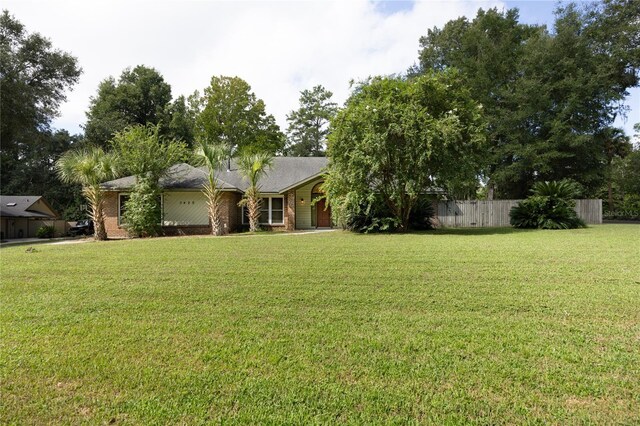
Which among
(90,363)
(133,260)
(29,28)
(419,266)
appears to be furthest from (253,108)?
(90,363)

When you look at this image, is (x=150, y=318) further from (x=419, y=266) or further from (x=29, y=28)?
(x=29, y=28)

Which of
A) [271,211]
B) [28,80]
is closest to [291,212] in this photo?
[271,211]

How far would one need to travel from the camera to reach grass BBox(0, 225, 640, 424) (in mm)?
2324

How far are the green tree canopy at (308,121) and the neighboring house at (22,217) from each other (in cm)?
2662

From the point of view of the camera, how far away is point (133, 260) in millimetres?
8195

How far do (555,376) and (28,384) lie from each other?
13.1 ft

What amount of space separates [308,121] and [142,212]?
1237 inches

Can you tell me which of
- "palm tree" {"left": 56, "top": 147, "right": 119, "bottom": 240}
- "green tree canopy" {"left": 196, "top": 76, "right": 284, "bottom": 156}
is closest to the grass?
"palm tree" {"left": 56, "top": 147, "right": 119, "bottom": 240}

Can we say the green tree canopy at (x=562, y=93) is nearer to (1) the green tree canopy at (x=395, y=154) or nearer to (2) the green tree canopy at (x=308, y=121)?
(1) the green tree canopy at (x=395, y=154)

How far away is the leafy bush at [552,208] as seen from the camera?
1712cm

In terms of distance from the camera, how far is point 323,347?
10.5 feet

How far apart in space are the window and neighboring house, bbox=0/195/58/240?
13.7m

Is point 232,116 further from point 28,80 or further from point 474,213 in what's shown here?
point 474,213

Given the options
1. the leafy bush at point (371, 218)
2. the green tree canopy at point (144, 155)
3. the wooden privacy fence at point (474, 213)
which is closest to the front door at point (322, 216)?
the leafy bush at point (371, 218)
